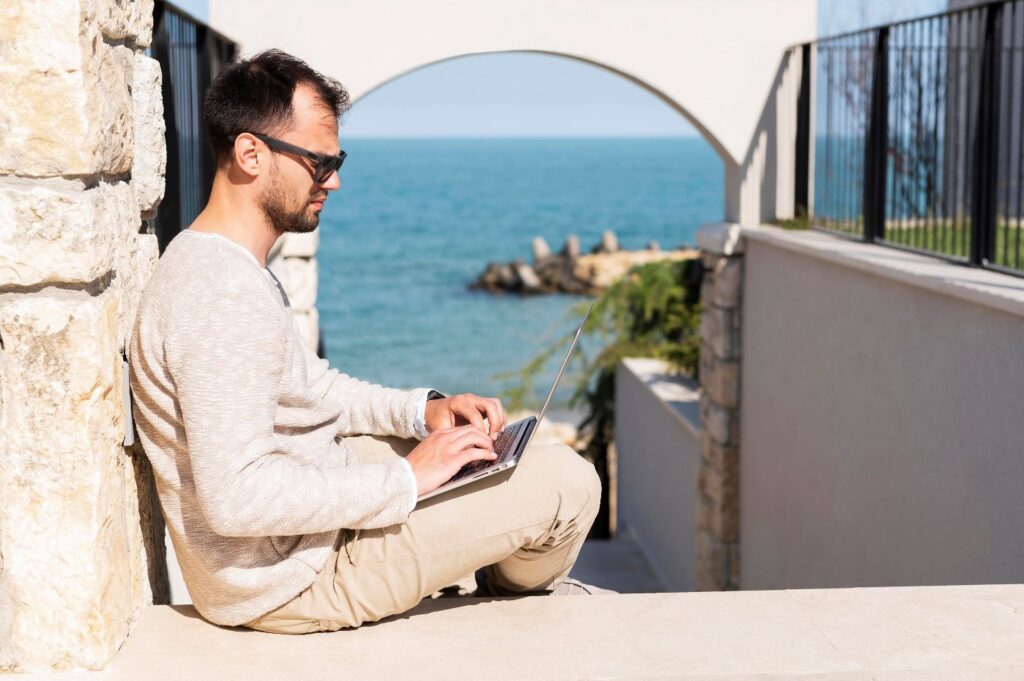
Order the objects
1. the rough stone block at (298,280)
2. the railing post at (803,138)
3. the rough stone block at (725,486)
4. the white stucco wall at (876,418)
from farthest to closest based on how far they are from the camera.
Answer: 1. the rough stone block at (725,486)
2. the rough stone block at (298,280)
3. the railing post at (803,138)
4. the white stucco wall at (876,418)

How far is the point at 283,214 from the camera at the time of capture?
2260 millimetres

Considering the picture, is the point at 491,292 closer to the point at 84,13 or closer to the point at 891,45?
the point at 891,45

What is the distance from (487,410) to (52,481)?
0.96m

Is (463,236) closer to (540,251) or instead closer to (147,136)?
(540,251)

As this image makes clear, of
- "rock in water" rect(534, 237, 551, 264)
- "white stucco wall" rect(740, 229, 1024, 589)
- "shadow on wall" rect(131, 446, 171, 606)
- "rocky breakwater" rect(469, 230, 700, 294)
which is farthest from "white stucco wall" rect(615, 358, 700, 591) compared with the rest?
"rock in water" rect(534, 237, 551, 264)

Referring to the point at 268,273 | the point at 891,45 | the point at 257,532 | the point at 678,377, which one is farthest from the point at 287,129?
the point at 678,377

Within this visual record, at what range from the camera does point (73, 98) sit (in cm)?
201

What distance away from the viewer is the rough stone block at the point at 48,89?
1.98 metres

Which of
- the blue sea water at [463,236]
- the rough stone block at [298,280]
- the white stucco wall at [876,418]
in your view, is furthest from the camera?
the blue sea water at [463,236]

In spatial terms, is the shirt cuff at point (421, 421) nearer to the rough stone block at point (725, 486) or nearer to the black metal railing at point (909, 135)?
the black metal railing at point (909, 135)

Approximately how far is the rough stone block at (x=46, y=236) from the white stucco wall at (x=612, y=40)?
3892mm

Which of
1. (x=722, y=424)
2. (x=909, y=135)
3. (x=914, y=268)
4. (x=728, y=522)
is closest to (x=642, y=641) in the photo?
(x=914, y=268)

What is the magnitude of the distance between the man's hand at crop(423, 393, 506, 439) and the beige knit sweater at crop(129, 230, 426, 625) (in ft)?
0.92

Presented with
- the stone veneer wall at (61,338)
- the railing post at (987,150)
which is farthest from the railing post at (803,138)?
the stone veneer wall at (61,338)
